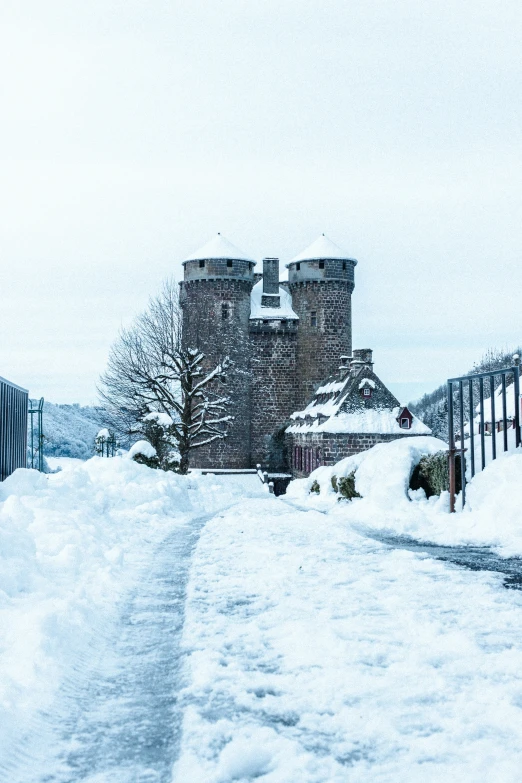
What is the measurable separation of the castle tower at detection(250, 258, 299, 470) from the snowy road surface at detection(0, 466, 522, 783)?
43.1 metres

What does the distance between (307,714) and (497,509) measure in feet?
28.4

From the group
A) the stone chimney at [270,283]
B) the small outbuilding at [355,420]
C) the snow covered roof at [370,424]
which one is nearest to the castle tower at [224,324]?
the stone chimney at [270,283]

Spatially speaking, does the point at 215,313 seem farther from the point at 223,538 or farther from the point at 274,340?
the point at 223,538

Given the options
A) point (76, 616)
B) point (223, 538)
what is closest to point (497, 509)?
point (223, 538)

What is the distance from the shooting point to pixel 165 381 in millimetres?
39781

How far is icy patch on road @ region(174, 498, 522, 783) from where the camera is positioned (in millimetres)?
3527

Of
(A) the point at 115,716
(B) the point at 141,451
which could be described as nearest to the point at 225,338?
(B) the point at 141,451

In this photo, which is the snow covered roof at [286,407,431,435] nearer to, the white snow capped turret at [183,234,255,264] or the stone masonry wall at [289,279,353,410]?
the stone masonry wall at [289,279,353,410]

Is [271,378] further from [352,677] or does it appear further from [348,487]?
[352,677]

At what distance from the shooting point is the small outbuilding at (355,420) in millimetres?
42188

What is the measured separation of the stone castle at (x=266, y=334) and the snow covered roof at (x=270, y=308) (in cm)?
7

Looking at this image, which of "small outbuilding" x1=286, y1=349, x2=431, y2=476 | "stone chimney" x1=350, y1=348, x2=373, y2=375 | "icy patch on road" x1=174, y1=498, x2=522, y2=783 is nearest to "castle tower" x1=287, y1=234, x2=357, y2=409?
"small outbuilding" x1=286, y1=349, x2=431, y2=476

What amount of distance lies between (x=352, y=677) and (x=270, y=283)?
50252 mm

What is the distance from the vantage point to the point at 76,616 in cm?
607
